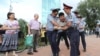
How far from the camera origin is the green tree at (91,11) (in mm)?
65812

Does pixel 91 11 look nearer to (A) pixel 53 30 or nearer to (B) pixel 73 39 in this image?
(A) pixel 53 30

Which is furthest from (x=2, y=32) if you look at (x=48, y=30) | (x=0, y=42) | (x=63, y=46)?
(x=63, y=46)

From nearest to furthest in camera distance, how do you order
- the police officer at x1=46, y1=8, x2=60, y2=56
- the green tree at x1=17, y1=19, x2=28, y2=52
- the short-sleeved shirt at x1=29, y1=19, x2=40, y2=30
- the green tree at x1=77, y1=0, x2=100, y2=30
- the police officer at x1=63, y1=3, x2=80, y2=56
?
the police officer at x1=63, y1=3, x2=80, y2=56 → the police officer at x1=46, y1=8, x2=60, y2=56 → the short-sleeved shirt at x1=29, y1=19, x2=40, y2=30 → the green tree at x1=17, y1=19, x2=28, y2=52 → the green tree at x1=77, y1=0, x2=100, y2=30

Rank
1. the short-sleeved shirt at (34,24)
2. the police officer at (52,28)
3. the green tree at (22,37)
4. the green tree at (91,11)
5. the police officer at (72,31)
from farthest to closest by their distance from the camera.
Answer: the green tree at (91,11) → the green tree at (22,37) → the short-sleeved shirt at (34,24) → the police officer at (52,28) → the police officer at (72,31)

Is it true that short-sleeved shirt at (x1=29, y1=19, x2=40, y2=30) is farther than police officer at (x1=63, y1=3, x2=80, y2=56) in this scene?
Yes

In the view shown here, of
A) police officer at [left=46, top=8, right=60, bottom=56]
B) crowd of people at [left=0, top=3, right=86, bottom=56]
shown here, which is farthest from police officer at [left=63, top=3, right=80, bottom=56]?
police officer at [left=46, top=8, right=60, bottom=56]

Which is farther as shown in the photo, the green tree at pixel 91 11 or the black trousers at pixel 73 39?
the green tree at pixel 91 11

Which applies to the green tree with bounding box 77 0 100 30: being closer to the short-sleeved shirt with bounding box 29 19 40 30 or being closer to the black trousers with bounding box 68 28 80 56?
the short-sleeved shirt with bounding box 29 19 40 30

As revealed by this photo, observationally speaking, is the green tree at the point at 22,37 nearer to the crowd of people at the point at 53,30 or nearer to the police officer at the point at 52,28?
the crowd of people at the point at 53,30

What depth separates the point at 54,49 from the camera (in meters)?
10.3

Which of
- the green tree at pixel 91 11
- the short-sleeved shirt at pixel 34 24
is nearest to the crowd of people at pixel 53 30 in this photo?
the short-sleeved shirt at pixel 34 24

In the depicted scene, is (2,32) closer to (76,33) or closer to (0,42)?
(0,42)

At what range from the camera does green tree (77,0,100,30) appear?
6581 centimetres

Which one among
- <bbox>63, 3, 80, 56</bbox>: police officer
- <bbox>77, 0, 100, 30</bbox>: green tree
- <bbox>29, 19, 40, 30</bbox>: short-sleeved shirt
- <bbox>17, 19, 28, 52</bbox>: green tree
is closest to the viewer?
<bbox>63, 3, 80, 56</bbox>: police officer
